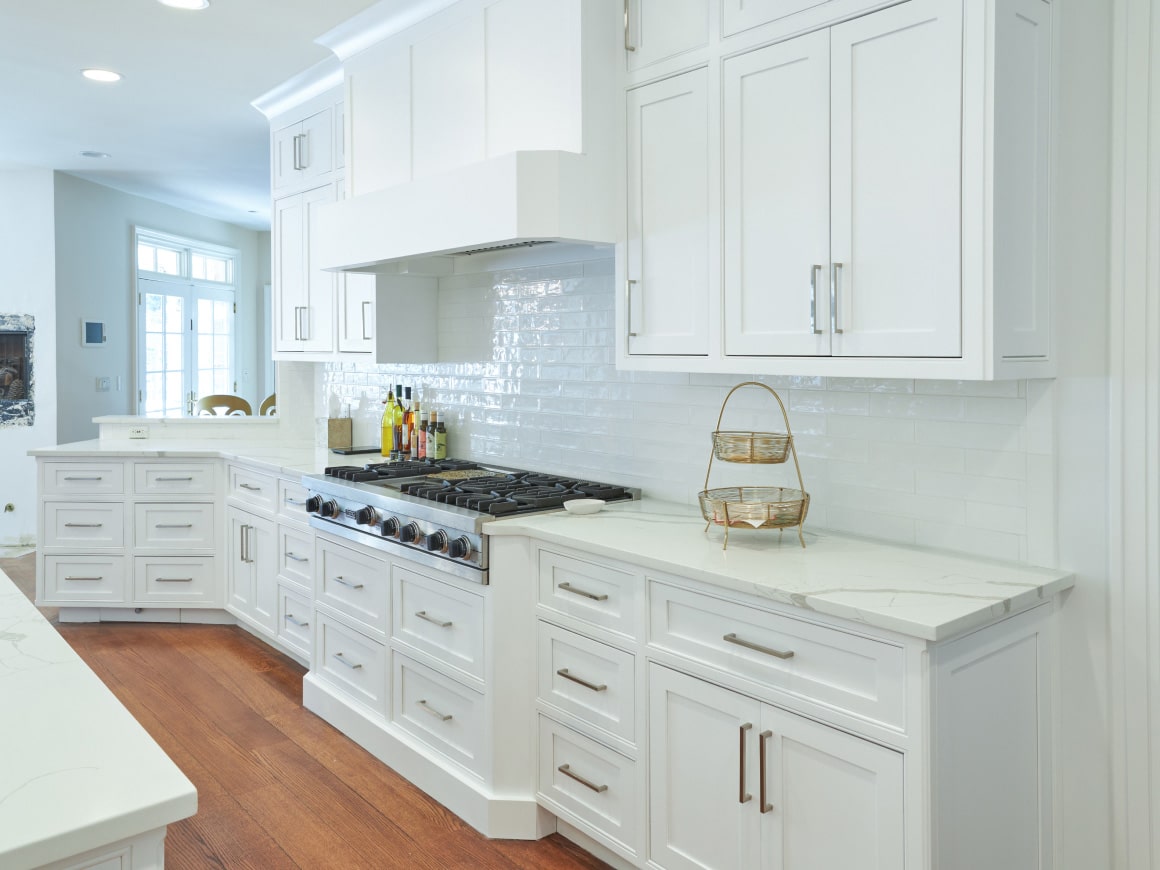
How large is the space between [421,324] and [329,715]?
1679 millimetres

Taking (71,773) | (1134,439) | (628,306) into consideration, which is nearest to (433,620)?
(628,306)

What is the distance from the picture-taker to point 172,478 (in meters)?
4.74

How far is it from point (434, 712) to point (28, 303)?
535 centimetres

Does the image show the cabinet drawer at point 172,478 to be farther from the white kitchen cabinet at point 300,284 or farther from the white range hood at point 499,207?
the white range hood at point 499,207

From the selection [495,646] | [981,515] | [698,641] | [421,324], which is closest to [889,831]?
[698,641]

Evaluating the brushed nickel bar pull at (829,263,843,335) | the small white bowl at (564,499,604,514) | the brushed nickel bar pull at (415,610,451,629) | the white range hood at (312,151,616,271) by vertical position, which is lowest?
the brushed nickel bar pull at (415,610,451,629)

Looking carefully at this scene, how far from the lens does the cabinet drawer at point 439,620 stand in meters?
2.77

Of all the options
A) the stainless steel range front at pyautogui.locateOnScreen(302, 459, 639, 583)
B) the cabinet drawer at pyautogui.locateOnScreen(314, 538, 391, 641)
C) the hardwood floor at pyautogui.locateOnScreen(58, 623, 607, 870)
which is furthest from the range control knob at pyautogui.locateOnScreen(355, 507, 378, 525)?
the hardwood floor at pyautogui.locateOnScreen(58, 623, 607, 870)

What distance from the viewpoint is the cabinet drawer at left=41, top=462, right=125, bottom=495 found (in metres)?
4.77

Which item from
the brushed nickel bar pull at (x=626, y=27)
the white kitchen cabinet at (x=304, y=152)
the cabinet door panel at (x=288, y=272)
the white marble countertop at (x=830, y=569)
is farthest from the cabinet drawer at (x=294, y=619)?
the brushed nickel bar pull at (x=626, y=27)

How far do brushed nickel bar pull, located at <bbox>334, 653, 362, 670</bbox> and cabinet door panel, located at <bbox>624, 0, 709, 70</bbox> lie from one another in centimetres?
226

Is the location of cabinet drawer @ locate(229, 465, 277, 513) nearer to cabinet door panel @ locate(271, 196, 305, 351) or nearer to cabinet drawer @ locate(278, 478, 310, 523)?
cabinet drawer @ locate(278, 478, 310, 523)

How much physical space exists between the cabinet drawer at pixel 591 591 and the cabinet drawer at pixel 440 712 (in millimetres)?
444

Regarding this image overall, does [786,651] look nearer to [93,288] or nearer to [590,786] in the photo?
[590,786]
